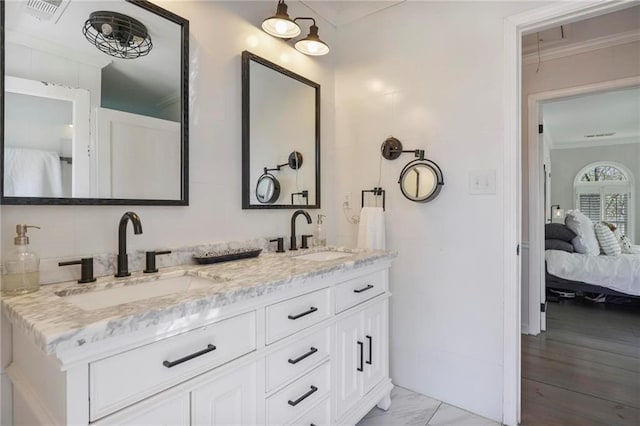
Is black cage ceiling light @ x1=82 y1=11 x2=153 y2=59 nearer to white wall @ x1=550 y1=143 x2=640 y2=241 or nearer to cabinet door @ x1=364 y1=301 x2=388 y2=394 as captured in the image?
cabinet door @ x1=364 y1=301 x2=388 y2=394

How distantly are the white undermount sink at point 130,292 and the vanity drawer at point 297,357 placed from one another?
36 centimetres

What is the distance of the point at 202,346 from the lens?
3.11 ft

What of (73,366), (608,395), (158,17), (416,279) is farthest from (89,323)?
(608,395)

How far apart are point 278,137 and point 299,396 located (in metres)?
1.37

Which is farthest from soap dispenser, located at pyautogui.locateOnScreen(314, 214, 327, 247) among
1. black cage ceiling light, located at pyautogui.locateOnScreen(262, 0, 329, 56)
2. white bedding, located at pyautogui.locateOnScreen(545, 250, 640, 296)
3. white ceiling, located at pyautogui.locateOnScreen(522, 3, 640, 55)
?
white bedding, located at pyautogui.locateOnScreen(545, 250, 640, 296)

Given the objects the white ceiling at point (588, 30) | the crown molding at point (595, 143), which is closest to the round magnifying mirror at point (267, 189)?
the white ceiling at point (588, 30)

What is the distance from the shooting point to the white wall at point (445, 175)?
1833mm

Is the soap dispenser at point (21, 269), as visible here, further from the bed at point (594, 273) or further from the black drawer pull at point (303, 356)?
the bed at point (594, 273)

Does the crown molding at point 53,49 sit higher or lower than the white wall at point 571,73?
lower

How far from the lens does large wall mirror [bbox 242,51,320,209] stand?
5.89 ft

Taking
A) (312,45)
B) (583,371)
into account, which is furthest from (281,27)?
(583,371)

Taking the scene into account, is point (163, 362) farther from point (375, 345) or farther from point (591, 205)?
point (591, 205)

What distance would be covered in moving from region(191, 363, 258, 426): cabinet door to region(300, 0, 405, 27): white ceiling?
7.16ft

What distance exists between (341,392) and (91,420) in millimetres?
1056
